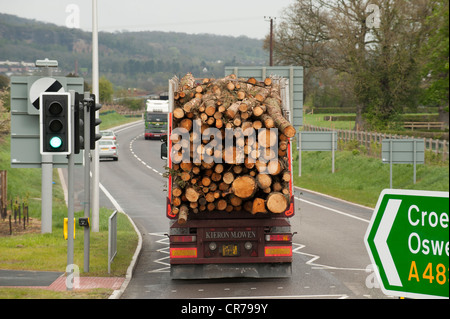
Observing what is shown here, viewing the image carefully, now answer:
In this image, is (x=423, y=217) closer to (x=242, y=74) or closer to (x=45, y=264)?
(x=45, y=264)

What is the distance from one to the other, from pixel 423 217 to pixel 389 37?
52.7 metres

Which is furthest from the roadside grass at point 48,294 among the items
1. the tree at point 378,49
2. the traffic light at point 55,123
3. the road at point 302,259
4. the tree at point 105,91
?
the tree at point 105,91

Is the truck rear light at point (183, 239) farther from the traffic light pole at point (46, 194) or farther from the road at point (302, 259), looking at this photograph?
the traffic light pole at point (46, 194)

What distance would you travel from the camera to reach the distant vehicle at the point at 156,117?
70875 mm

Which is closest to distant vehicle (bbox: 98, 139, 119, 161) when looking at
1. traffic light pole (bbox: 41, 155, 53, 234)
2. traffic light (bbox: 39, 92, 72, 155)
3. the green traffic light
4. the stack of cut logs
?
traffic light pole (bbox: 41, 155, 53, 234)

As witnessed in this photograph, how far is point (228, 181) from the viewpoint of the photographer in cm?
1245

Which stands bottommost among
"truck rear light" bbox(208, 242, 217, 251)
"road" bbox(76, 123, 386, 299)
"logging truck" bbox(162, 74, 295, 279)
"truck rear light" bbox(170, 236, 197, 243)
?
"road" bbox(76, 123, 386, 299)

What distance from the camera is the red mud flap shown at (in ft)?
43.6

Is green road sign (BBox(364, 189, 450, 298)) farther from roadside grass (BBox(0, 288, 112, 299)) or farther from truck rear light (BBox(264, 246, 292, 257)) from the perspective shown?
truck rear light (BBox(264, 246, 292, 257))

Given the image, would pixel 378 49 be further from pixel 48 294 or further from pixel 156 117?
pixel 48 294

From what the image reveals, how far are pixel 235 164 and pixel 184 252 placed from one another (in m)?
1.98

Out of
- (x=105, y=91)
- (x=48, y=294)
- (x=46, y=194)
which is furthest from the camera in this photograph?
(x=105, y=91)

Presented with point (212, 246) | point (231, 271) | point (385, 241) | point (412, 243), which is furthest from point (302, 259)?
point (412, 243)

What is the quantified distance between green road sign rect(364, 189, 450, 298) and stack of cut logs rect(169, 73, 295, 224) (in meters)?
8.55
